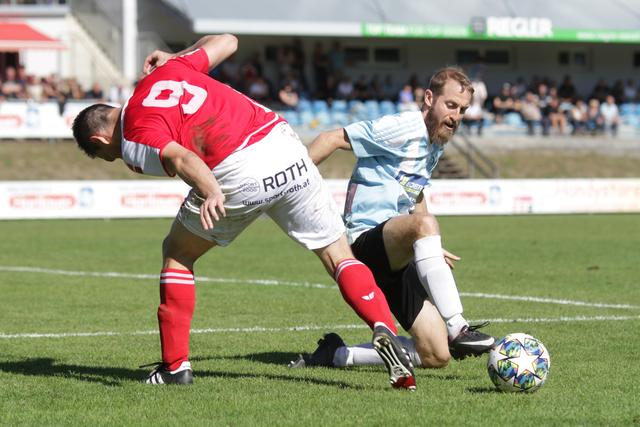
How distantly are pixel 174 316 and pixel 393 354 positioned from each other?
131 centimetres

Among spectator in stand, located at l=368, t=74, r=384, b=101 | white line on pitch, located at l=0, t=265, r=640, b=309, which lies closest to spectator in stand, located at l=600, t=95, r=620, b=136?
spectator in stand, located at l=368, t=74, r=384, b=101

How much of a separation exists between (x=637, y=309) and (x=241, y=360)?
4079mm

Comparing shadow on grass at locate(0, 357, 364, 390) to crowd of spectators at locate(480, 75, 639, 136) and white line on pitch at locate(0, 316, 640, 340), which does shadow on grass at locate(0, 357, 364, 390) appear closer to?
white line on pitch at locate(0, 316, 640, 340)

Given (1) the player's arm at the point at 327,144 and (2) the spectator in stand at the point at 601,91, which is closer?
(1) the player's arm at the point at 327,144

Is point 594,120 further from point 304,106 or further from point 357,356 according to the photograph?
point 357,356

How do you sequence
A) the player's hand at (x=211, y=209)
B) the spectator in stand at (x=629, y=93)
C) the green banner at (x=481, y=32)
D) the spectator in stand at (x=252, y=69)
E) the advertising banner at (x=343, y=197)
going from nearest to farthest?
the player's hand at (x=211, y=209), the advertising banner at (x=343, y=197), the spectator in stand at (x=252, y=69), the green banner at (x=481, y=32), the spectator in stand at (x=629, y=93)

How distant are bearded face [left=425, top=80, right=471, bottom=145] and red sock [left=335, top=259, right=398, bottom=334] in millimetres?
1119

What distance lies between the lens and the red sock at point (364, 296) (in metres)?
5.94

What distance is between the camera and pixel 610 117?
123 feet

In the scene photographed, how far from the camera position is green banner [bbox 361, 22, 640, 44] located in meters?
39.8

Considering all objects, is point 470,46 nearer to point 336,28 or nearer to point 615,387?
point 336,28

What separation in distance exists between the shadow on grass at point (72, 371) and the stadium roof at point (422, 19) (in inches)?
1203

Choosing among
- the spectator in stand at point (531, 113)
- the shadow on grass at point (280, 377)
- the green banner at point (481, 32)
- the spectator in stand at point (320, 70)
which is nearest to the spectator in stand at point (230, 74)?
the spectator in stand at point (320, 70)

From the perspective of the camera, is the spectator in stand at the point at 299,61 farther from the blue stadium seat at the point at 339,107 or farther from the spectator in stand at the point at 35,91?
the spectator in stand at the point at 35,91
